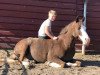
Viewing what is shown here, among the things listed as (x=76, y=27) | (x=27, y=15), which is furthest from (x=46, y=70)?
(x=27, y=15)

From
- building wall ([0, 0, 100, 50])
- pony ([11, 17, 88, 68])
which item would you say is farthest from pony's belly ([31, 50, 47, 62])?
building wall ([0, 0, 100, 50])

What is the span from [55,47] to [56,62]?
54 cm

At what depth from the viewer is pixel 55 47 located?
37.9 feet

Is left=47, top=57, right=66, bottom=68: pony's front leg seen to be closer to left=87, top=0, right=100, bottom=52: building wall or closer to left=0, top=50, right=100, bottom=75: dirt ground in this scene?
left=0, top=50, right=100, bottom=75: dirt ground

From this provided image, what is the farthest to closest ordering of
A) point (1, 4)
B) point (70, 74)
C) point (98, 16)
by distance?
point (98, 16)
point (1, 4)
point (70, 74)

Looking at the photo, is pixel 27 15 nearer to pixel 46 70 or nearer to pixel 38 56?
pixel 38 56

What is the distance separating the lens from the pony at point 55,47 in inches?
444

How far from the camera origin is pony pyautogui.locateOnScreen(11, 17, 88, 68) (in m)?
11.3

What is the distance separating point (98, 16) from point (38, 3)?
7.33 feet

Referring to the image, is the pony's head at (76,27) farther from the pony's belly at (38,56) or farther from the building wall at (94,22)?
the building wall at (94,22)

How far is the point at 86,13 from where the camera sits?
47.3 feet

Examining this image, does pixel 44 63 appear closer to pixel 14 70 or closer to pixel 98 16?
pixel 14 70

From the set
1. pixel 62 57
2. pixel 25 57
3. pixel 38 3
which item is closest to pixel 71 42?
pixel 62 57

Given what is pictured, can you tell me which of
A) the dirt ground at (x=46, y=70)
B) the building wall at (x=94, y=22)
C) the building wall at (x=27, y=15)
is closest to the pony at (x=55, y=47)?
the dirt ground at (x=46, y=70)
